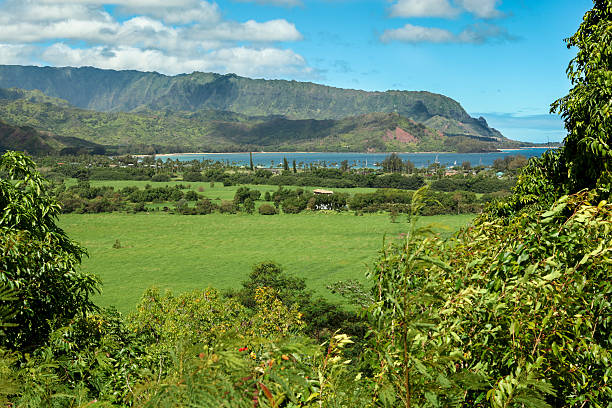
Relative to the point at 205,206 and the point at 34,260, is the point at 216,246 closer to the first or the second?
the point at 205,206

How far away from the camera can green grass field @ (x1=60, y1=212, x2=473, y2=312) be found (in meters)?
70.4

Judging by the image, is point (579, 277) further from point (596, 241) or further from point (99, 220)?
point (99, 220)

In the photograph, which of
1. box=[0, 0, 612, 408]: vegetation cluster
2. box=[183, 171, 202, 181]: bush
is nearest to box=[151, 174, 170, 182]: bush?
box=[183, 171, 202, 181]: bush

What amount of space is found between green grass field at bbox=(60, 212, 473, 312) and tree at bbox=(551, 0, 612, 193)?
2008 inches

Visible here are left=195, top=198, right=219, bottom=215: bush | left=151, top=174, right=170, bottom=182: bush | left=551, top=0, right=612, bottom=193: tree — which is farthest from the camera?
left=151, top=174, right=170, bottom=182: bush

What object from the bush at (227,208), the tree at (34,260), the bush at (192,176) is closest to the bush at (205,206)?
the bush at (227,208)

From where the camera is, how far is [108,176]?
16825 cm

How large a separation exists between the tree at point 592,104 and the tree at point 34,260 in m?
8.47

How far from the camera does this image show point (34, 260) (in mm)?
7887

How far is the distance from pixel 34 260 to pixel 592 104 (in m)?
9.00

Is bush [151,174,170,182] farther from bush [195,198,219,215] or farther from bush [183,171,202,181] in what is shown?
bush [195,198,219,215]

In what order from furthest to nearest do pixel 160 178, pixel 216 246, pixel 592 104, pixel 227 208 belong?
pixel 160 178
pixel 227 208
pixel 216 246
pixel 592 104

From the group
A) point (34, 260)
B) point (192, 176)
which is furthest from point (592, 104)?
point (192, 176)

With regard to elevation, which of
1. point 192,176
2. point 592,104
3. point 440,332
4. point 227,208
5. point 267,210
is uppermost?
point 592,104
